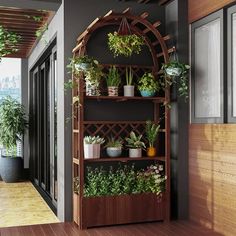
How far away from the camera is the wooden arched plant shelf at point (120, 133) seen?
4.79m

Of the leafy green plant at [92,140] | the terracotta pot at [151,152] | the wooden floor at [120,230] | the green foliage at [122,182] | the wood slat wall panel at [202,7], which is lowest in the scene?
the wooden floor at [120,230]

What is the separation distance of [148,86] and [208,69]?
76cm

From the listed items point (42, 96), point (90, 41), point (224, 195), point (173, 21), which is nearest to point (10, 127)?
point (42, 96)

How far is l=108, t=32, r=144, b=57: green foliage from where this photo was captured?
4.86 metres

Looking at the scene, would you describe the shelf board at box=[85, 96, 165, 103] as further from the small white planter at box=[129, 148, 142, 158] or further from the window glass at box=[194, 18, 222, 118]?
the small white planter at box=[129, 148, 142, 158]

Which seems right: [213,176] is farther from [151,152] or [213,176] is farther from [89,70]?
[89,70]

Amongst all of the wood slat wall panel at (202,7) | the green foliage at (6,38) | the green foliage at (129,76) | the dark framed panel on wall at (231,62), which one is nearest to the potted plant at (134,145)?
the green foliage at (129,76)

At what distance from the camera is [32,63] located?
27.8 feet

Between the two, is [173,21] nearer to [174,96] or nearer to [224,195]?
[174,96]

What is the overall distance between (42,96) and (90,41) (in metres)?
3.08

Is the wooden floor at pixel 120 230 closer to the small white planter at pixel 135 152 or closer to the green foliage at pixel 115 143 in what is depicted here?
the small white planter at pixel 135 152

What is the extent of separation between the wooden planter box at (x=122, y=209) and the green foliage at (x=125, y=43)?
1791mm

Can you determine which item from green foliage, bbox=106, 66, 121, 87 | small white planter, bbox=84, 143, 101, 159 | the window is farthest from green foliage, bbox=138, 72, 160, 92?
the window

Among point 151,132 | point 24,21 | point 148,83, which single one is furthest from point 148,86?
point 24,21
